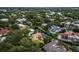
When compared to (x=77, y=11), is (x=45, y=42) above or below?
below

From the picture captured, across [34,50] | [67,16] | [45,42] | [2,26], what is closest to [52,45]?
[45,42]

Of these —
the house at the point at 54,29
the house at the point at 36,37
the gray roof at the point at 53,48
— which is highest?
the house at the point at 54,29

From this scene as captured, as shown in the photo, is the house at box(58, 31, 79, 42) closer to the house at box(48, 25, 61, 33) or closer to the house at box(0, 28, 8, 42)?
the house at box(48, 25, 61, 33)

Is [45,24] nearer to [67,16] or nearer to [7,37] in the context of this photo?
[67,16]

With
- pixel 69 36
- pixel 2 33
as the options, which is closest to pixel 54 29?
pixel 69 36

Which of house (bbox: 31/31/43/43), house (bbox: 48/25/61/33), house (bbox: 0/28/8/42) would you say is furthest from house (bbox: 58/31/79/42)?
house (bbox: 0/28/8/42)

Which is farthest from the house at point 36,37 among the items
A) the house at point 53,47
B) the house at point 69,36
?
the house at point 69,36

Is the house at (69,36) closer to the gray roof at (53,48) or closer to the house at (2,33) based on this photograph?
the gray roof at (53,48)
